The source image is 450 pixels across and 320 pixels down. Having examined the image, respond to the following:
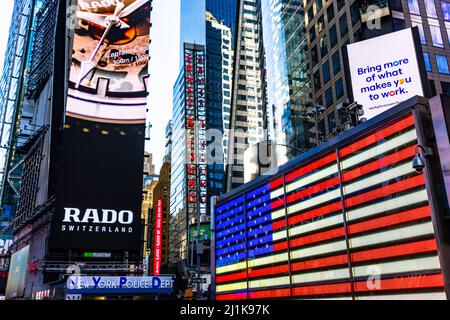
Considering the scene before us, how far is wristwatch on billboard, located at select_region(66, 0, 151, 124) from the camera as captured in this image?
180 ft

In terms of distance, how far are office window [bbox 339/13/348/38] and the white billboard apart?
36.2 metres

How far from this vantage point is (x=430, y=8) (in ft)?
192

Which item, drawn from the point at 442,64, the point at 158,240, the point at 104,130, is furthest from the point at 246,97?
the point at 104,130

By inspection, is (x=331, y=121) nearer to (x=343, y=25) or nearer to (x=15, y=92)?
(x=343, y=25)

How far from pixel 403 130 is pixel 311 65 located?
58125 mm

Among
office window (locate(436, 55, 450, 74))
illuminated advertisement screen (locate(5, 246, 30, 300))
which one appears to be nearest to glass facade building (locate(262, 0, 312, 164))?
office window (locate(436, 55, 450, 74))

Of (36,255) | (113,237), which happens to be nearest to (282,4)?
(113,237)

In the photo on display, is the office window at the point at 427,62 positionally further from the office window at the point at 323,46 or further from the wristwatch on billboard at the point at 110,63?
the wristwatch on billboard at the point at 110,63

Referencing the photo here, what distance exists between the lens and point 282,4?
3364 inches

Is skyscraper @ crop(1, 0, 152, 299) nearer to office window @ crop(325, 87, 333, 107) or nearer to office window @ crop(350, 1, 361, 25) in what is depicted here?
office window @ crop(325, 87, 333, 107)

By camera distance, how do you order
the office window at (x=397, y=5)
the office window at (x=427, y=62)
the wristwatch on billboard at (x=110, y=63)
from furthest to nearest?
the office window at (x=397, y=5), the wristwatch on billboard at (x=110, y=63), the office window at (x=427, y=62)

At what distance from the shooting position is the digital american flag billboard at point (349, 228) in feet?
45.3

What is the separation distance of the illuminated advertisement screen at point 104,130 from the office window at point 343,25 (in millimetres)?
27651

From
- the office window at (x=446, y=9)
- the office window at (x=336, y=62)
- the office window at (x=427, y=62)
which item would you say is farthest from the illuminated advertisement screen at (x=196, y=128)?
the office window at (x=446, y=9)
